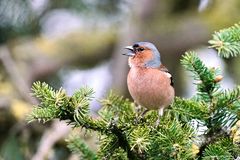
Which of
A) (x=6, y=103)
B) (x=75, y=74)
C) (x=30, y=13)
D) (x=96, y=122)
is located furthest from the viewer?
(x=75, y=74)

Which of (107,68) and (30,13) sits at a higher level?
(30,13)

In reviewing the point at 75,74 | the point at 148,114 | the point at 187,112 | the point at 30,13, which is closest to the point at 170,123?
the point at 187,112

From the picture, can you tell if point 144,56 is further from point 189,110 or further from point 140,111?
point 189,110

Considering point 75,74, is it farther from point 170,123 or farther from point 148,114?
point 170,123

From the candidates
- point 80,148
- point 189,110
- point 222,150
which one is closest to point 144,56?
point 80,148

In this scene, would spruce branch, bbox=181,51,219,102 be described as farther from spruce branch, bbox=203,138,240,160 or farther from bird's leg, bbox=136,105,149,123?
bird's leg, bbox=136,105,149,123

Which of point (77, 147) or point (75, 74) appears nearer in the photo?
point (77, 147)

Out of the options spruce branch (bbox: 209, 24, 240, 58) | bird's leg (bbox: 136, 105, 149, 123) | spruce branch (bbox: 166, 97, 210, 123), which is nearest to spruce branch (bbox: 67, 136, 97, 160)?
bird's leg (bbox: 136, 105, 149, 123)
